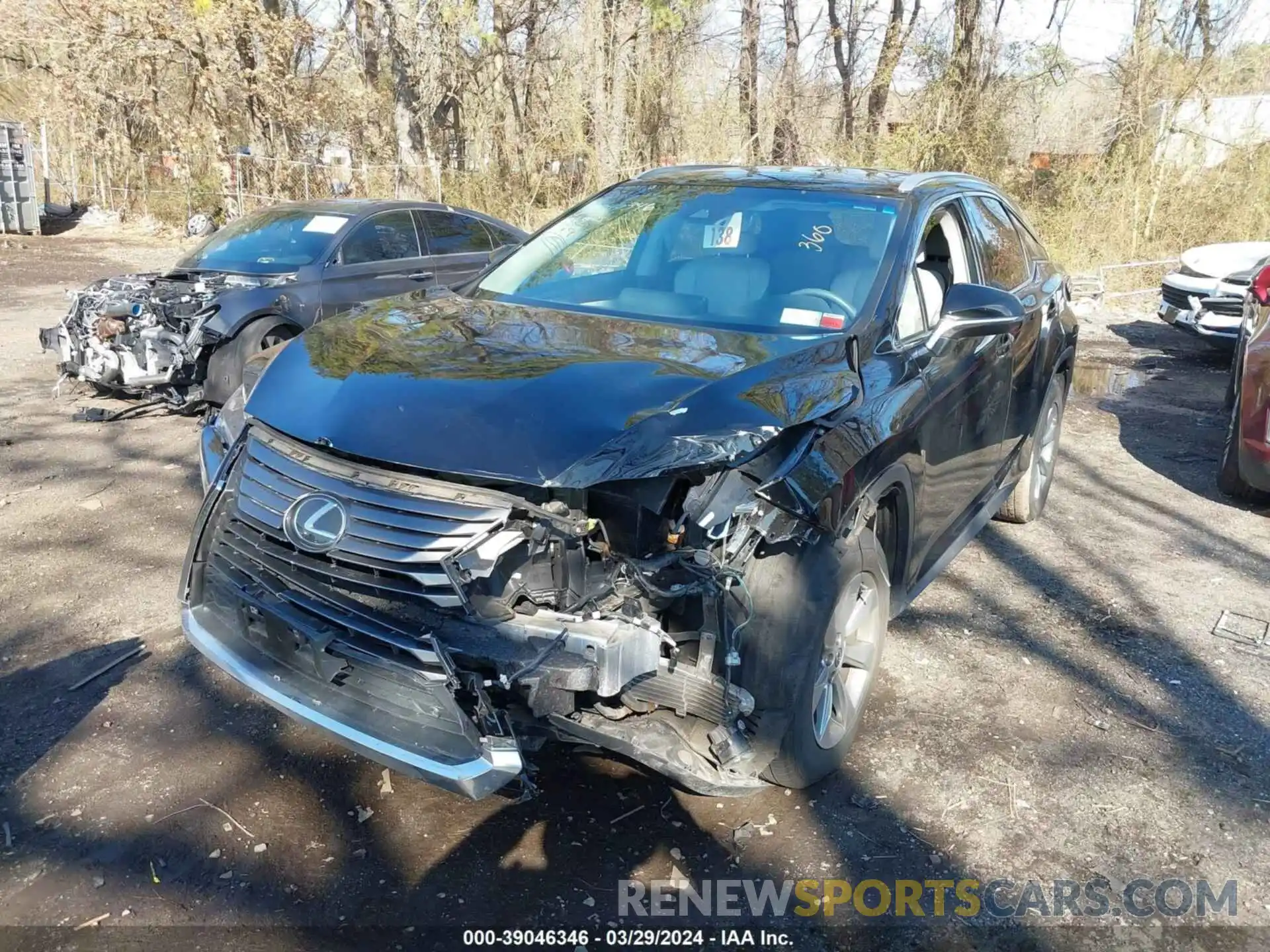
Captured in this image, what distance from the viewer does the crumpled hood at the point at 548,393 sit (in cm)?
257

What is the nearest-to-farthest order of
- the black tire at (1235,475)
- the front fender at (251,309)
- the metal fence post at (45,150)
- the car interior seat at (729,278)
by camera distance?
the car interior seat at (729,278)
the black tire at (1235,475)
the front fender at (251,309)
the metal fence post at (45,150)

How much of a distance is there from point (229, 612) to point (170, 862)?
0.73 metres

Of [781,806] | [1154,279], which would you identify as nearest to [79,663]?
[781,806]

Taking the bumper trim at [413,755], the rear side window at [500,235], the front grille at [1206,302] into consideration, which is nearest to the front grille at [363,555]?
the bumper trim at [413,755]

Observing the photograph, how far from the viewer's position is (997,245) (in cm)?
484

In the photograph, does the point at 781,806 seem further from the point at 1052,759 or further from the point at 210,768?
the point at 210,768

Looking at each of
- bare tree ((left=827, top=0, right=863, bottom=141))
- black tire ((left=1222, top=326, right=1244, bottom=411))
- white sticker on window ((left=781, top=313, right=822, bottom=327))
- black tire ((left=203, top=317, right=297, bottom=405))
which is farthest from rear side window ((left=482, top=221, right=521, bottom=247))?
bare tree ((left=827, top=0, right=863, bottom=141))

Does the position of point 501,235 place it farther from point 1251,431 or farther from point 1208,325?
point 1208,325

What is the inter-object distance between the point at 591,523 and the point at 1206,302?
9.75m

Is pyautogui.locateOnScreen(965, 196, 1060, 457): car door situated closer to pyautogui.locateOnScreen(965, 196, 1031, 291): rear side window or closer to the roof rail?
pyautogui.locateOnScreen(965, 196, 1031, 291): rear side window

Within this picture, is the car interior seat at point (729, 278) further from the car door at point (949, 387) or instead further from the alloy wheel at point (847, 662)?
the alloy wheel at point (847, 662)

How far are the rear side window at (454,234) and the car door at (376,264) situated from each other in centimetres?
20

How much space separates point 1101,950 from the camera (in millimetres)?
2578

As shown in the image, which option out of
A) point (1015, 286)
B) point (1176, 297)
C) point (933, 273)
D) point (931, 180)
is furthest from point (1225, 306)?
point (933, 273)
